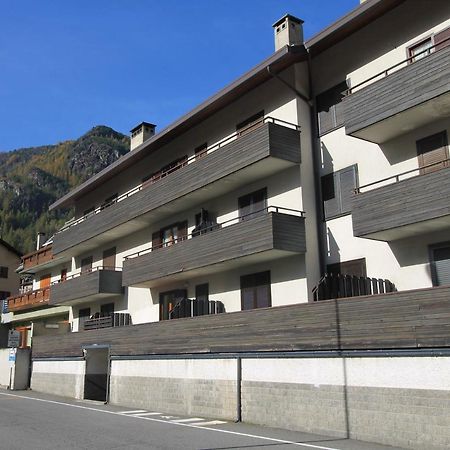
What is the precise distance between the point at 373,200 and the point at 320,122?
16.9 feet

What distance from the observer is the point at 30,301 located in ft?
140

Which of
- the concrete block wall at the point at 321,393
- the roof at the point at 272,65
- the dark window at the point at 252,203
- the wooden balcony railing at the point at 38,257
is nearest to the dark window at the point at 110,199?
the roof at the point at 272,65

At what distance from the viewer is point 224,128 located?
917 inches

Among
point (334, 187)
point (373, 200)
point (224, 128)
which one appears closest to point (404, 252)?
point (373, 200)

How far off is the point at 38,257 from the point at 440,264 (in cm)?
3463

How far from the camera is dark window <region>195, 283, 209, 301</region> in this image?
76.1ft

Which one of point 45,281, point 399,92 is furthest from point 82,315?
point 399,92

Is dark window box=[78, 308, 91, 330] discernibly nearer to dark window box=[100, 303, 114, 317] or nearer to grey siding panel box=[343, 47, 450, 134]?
dark window box=[100, 303, 114, 317]

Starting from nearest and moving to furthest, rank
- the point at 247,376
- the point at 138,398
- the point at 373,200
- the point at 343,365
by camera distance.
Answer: the point at 343,365 < the point at 373,200 < the point at 247,376 < the point at 138,398

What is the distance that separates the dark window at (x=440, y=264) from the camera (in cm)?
1497

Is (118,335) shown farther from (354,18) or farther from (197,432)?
(354,18)

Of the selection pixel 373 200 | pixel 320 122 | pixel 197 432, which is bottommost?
pixel 197 432

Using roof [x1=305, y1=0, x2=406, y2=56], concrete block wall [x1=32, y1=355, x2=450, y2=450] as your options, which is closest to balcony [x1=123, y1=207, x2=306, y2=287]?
concrete block wall [x1=32, y1=355, x2=450, y2=450]

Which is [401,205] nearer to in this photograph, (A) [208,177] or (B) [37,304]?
(A) [208,177]
